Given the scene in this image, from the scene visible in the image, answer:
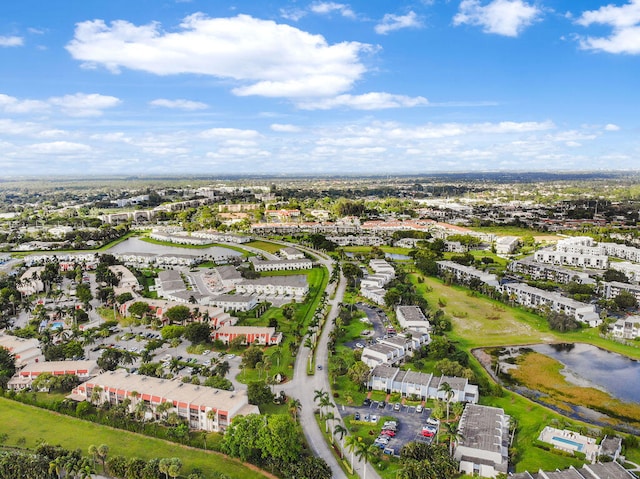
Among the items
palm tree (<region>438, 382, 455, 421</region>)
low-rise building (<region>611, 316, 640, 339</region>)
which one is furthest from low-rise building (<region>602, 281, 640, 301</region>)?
palm tree (<region>438, 382, 455, 421</region>)

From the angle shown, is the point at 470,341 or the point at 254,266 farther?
the point at 254,266

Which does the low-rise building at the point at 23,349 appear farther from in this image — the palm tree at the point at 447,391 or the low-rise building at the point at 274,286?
the palm tree at the point at 447,391

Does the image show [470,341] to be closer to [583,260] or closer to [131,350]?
[131,350]

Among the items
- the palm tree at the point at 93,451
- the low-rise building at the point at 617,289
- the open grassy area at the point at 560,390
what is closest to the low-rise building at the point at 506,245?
the low-rise building at the point at 617,289

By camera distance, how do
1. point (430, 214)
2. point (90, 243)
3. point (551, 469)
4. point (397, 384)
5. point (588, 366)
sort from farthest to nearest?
point (430, 214) → point (90, 243) → point (588, 366) → point (397, 384) → point (551, 469)

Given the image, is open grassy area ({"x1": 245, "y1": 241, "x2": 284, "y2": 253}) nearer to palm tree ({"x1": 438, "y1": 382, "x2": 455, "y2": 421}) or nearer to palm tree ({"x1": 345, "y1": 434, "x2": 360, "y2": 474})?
palm tree ({"x1": 438, "y1": 382, "x2": 455, "y2": 421})

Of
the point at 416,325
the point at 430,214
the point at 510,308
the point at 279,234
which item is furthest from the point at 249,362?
the point at 430,214
